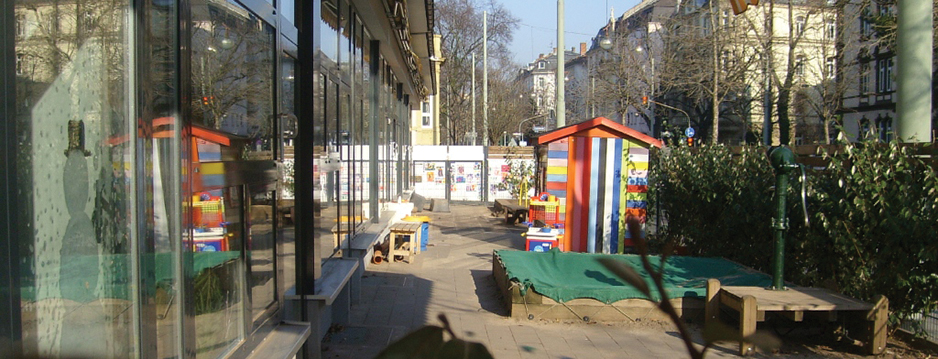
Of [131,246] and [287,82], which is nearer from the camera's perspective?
[131,246]

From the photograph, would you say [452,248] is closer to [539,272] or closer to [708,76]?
[539,272]

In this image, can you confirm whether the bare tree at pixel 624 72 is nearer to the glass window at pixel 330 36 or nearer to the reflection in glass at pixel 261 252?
the glass window at pixel 330 36

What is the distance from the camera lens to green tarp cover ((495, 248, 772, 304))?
7.97 meters

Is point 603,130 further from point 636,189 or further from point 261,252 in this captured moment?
point 261,252

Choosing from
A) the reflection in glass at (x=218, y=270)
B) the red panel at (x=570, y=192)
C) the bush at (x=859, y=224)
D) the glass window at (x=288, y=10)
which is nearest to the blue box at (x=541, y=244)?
the red panel at (x=570, y=192)

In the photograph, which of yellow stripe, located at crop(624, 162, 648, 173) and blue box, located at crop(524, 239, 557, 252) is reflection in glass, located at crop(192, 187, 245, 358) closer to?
blue box, located at crop(524, 239, 557, 252)

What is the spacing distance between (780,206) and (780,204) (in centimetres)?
2

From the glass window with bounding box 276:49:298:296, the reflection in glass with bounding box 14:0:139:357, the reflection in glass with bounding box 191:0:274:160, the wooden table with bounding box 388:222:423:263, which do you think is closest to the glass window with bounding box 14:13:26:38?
the reflection in glass with bounding box 14:0:139:357

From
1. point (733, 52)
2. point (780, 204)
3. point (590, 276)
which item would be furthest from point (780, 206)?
point (733, 52)

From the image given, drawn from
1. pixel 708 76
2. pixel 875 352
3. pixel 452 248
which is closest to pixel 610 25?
pixel 708 76

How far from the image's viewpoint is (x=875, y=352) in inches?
256

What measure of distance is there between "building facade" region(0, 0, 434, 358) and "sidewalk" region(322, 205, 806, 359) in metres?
0.99

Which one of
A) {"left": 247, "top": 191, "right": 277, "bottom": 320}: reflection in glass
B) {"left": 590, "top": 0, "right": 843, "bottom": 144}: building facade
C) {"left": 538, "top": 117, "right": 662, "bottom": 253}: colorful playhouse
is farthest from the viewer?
{"left": 590, "top": 0, "right": 843, "bottom": 144}: building facade

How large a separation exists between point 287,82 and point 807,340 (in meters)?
5.27
